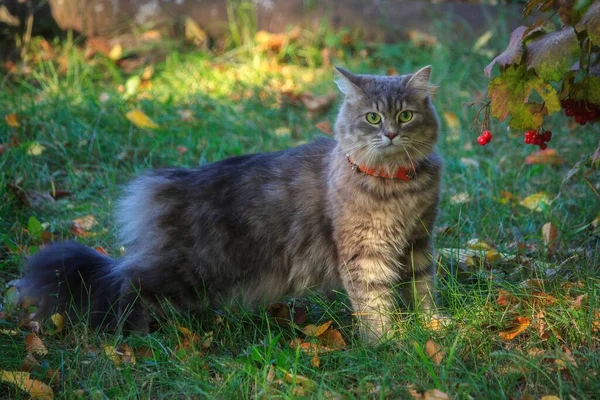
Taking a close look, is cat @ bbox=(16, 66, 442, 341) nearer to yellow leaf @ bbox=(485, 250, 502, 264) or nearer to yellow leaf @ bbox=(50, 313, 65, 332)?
yellow leaf @ bbox=(50, 313, 65, 332)

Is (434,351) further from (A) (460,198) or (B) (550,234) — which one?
(A) (460,198)

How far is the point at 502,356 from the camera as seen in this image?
2.53 meters

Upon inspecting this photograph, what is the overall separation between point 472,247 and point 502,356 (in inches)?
43.8

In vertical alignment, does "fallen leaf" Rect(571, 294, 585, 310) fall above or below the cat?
below

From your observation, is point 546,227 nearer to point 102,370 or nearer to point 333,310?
point 333,310

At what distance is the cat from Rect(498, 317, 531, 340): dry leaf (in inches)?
15.1

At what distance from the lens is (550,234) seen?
3.67m

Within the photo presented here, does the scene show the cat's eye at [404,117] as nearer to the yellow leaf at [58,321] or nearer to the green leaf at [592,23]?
the green leaf at [592,23]

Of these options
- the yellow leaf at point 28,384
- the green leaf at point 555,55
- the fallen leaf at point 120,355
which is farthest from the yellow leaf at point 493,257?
the yellow leaf at point 28,384

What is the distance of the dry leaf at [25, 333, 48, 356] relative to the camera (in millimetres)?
2854

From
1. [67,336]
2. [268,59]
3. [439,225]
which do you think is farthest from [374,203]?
[268,59]

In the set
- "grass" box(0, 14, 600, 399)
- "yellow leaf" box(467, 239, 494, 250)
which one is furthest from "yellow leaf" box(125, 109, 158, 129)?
"yellow leaf" box(467, 239, 494, 250)

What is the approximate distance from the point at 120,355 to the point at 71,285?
56 cm

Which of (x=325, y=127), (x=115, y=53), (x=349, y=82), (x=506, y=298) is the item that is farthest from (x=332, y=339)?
(x=115, y=53)
